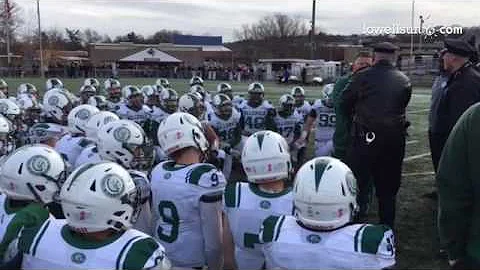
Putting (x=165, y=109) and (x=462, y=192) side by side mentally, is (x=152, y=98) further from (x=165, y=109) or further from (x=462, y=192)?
(x=462, y=192)

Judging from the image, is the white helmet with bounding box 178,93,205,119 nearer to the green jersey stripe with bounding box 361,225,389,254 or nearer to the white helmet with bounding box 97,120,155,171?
the white helmet with bounding box 97,120,155,171

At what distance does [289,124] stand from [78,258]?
7.89 meters

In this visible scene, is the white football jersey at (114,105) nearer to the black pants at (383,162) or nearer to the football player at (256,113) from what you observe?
the football player at (256,113)

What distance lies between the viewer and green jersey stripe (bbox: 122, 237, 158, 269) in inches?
114

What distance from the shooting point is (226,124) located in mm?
9844

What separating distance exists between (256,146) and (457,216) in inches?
53.7

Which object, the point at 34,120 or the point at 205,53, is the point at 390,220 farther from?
the point at 205,53

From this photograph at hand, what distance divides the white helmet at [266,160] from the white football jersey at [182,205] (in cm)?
33

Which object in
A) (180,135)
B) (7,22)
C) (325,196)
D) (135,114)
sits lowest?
(135,114)

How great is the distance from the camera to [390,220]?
6.41 meters

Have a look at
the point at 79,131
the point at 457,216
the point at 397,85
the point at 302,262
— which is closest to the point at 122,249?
the point at 302,262

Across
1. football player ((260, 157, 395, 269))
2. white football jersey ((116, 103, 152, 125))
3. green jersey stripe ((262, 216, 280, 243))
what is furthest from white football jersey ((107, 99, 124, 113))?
football player ((260, 157, 395, 269))

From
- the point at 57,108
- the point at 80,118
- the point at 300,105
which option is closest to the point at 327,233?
the point at 80,118

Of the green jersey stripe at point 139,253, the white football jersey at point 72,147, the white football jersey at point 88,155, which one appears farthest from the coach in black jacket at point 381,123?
the green jersey stripe at point 139,253
